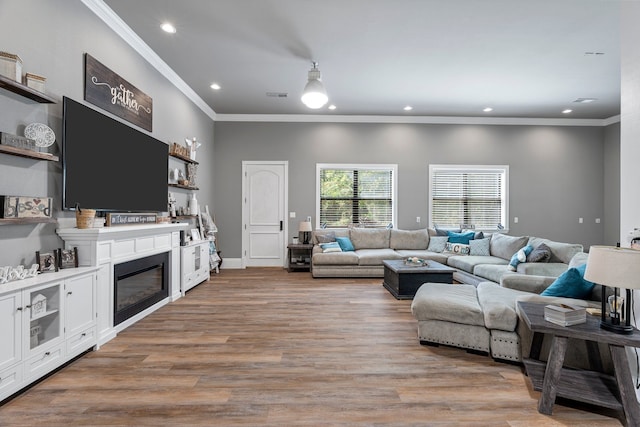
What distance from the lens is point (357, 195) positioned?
6.80 metres

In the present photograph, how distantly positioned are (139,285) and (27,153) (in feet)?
5.85

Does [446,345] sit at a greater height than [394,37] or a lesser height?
lesser

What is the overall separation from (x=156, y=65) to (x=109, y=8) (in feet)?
3.54

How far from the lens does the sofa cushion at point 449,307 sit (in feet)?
8.62

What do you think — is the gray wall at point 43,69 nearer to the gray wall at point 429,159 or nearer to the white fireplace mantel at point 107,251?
the white fireplace mantel at point 107,251

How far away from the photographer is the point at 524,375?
2326mm

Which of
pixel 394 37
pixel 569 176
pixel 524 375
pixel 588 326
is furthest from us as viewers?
pixel 569 176

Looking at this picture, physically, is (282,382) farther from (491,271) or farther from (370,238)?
(370,238)

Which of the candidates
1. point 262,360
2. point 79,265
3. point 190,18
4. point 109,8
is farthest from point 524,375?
point 109,8

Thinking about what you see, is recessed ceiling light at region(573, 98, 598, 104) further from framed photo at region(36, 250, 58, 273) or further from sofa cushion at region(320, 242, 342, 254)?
framed photo at region(36, 250, 58, 273)

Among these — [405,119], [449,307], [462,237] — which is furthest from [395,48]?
[462,237]

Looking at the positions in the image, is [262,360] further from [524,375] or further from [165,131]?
[165,131]

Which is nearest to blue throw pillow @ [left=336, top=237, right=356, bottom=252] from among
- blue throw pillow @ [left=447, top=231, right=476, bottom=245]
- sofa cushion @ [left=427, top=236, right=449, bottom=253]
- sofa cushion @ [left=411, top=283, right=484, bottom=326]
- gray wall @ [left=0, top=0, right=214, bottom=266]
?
sofa cushion @ [left=427, top=236, right=449, bottom=253]

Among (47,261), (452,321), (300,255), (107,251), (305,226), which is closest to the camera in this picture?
(47,261)
